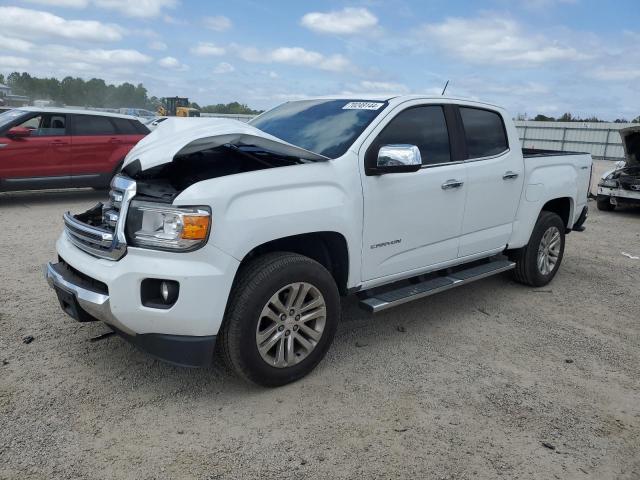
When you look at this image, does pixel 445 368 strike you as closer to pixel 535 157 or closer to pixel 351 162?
pixel 351 162

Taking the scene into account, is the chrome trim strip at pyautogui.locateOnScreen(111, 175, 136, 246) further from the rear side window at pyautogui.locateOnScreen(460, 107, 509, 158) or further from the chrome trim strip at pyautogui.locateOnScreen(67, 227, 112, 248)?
the rear side window at pyautogui.locateOnScreen(460, 107, 509, 158)

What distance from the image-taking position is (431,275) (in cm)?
450

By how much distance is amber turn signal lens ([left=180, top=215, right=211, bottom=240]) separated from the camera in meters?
2.88

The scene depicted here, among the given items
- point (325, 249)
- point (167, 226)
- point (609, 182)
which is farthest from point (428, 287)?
point (609, 182)

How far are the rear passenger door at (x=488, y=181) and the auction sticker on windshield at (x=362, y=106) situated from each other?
940mm

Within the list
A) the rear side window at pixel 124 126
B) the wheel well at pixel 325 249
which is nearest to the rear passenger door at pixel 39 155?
the rear side window at pixel 124 126

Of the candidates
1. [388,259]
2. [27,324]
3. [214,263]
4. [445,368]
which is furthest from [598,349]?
[27,324]

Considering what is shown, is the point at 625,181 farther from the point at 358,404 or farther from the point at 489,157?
the point at 358,404

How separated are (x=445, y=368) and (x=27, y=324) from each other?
10.4 feet

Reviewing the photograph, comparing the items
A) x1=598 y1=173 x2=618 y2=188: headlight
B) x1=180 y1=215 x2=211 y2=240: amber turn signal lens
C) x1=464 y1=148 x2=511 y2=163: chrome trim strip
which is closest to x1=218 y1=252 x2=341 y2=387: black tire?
x1=180 y1=215 x2=211 y2=240: amber turn signal lens

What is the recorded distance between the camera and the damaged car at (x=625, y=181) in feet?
35.3

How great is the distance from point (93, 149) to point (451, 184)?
7839mm

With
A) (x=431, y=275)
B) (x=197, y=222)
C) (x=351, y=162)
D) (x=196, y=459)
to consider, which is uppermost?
(x=351, y=162)

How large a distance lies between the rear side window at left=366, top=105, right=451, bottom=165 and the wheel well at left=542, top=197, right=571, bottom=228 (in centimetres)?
206
